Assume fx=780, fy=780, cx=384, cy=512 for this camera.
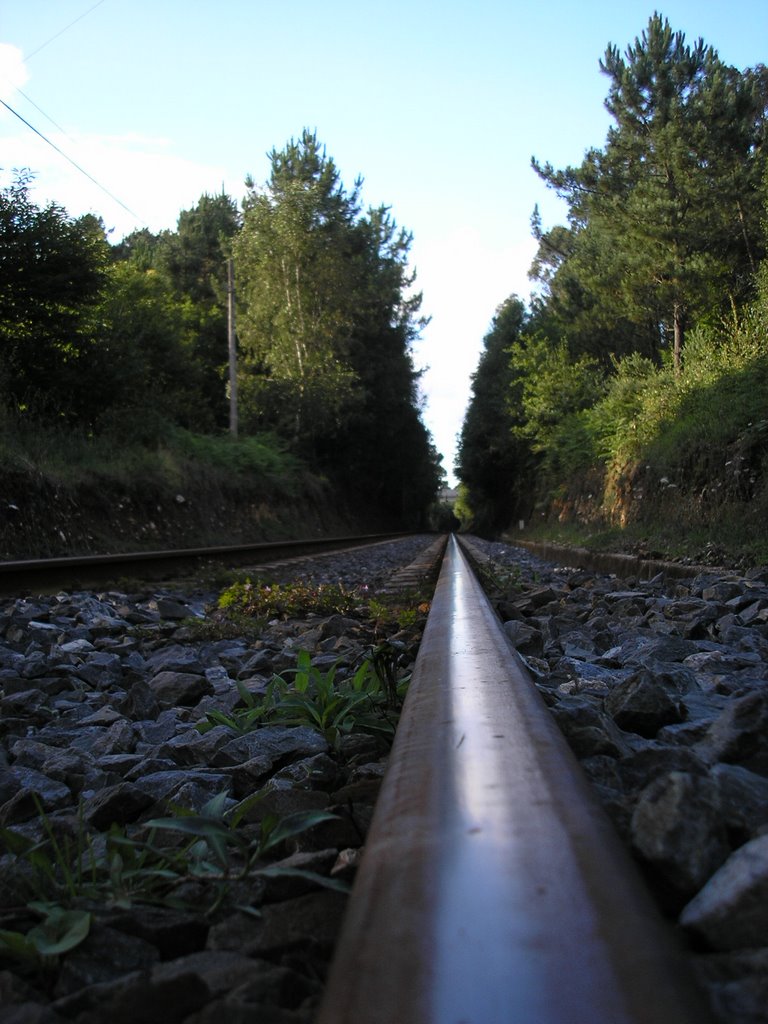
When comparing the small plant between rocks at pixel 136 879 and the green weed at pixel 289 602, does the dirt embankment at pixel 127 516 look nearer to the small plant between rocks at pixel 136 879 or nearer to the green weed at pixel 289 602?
the green weed at pixel 289 602

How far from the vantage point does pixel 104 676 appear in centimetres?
304

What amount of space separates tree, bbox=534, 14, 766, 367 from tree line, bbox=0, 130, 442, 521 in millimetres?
10486

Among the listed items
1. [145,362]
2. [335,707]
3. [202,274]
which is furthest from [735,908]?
[202,274]

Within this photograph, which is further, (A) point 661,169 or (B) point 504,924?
(A) point 661,169

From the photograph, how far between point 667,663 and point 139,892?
5.88ft

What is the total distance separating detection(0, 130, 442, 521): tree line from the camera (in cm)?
1278

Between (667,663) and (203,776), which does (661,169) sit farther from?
(203,776)

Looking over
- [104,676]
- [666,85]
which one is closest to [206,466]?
[666,85]

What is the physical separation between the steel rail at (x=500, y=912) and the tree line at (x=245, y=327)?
11.9 m

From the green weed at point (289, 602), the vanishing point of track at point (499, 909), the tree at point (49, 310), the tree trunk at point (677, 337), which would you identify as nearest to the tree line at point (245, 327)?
the tree at point (49, 310)

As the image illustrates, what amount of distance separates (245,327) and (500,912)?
100ft

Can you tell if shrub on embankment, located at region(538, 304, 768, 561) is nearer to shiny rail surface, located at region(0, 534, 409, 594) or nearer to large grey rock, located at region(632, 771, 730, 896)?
shiny rail surface, located at region(0, 534, 409, 594)

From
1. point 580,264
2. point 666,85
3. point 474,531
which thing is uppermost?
point 666,85

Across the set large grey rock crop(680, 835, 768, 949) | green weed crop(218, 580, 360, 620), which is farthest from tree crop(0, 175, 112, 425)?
large grey rock crop(680, 835, 768, 949)
